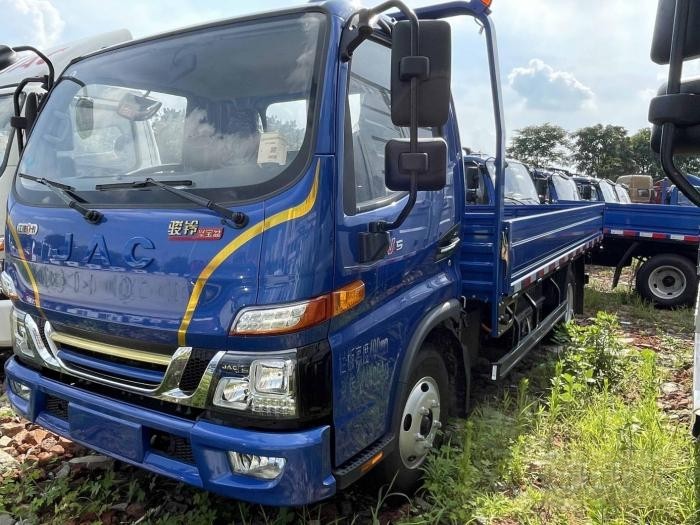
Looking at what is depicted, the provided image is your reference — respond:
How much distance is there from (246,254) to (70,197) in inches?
38.3

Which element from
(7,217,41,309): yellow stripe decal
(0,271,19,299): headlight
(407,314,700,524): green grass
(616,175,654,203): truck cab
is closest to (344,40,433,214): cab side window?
(407,314,700,524): green grass

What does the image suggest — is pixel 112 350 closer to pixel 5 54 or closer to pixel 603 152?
pixel 5 54

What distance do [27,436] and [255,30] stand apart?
269cm

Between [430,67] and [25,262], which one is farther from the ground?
[430,67]

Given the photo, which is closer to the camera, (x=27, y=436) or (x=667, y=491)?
(x=667, y=491)

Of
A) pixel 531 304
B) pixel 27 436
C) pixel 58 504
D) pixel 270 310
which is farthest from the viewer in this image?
pixel 531 304

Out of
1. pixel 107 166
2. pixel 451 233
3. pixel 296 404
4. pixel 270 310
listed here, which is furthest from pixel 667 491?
pixel 107 166

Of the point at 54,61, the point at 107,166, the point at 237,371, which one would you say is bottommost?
the point at 237,371

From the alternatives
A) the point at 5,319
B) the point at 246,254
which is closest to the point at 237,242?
the point at 246,254

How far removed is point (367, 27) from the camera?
6.66 ft

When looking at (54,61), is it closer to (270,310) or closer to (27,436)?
(27,436)

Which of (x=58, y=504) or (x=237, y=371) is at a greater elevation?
(x=237, y=371)

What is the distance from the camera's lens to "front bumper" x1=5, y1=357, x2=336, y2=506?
188 cm

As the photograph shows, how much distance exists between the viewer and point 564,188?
10.7 meters
